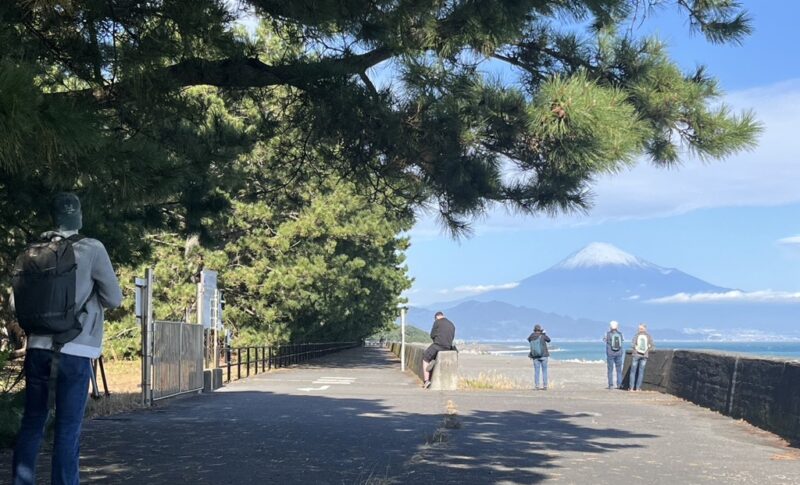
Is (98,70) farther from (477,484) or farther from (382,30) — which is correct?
(477,484)

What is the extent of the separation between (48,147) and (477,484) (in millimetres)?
4156

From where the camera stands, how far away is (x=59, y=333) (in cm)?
464

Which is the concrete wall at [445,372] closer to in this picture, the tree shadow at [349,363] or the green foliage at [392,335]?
the tree shadow at [349,363]

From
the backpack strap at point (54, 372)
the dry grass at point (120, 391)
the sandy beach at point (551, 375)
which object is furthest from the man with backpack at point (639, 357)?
the backpack strap at point (54, 372)

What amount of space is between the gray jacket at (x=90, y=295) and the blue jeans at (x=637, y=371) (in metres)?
16.3

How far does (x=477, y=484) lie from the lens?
6.67m

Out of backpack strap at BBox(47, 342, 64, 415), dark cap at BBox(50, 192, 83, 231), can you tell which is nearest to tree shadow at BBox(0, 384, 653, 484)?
backpack strap at BBox(47, 342, 64, 415)

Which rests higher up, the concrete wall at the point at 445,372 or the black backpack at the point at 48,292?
the black backpack at the point at 48,292

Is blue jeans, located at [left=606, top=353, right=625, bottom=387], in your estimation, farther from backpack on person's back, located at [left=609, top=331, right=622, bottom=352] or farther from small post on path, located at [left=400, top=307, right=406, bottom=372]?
small post on path, located at [left=400, top=307, right=406, bottom=372]

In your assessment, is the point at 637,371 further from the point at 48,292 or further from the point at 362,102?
the point at 48,292

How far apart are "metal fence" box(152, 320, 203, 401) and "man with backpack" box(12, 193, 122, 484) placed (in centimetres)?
840

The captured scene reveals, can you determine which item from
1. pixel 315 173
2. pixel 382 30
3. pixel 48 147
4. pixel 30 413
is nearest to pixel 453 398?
pixel 315 173

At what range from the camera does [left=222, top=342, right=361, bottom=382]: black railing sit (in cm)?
2498

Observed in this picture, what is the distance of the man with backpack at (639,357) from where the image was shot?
1956 cm
